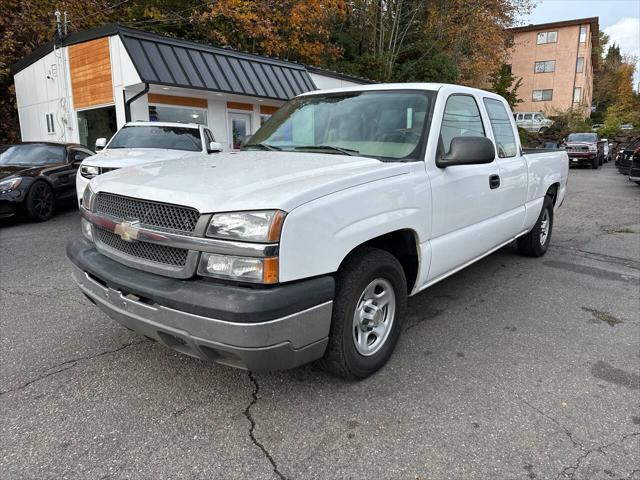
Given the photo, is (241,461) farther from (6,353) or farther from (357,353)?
(6,353)

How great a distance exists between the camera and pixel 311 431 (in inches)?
98.6

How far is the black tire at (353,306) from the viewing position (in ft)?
8.54

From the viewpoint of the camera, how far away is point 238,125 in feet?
48.8

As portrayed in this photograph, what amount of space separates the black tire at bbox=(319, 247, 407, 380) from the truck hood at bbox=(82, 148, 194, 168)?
535 cm

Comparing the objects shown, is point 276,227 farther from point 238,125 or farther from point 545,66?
point 545,66

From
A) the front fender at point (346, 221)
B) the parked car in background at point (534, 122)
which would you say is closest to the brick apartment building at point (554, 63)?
the parked car in background at point (534, 122)

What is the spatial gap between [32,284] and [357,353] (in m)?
3.89

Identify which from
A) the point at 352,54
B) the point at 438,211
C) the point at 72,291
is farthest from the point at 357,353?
the point at 352,54

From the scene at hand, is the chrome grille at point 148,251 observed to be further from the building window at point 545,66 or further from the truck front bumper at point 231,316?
the building window at point 545,66

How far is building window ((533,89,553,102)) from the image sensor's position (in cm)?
5125

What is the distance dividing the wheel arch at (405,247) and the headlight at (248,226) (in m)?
0.88

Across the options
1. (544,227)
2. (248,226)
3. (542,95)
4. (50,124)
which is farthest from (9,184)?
(542,95)

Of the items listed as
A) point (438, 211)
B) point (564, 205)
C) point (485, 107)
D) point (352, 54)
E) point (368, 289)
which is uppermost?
point (352, 54)

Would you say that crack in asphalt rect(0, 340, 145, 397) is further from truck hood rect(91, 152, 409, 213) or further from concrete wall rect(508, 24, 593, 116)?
concrete wall rect(508, 24, 593, 116)
